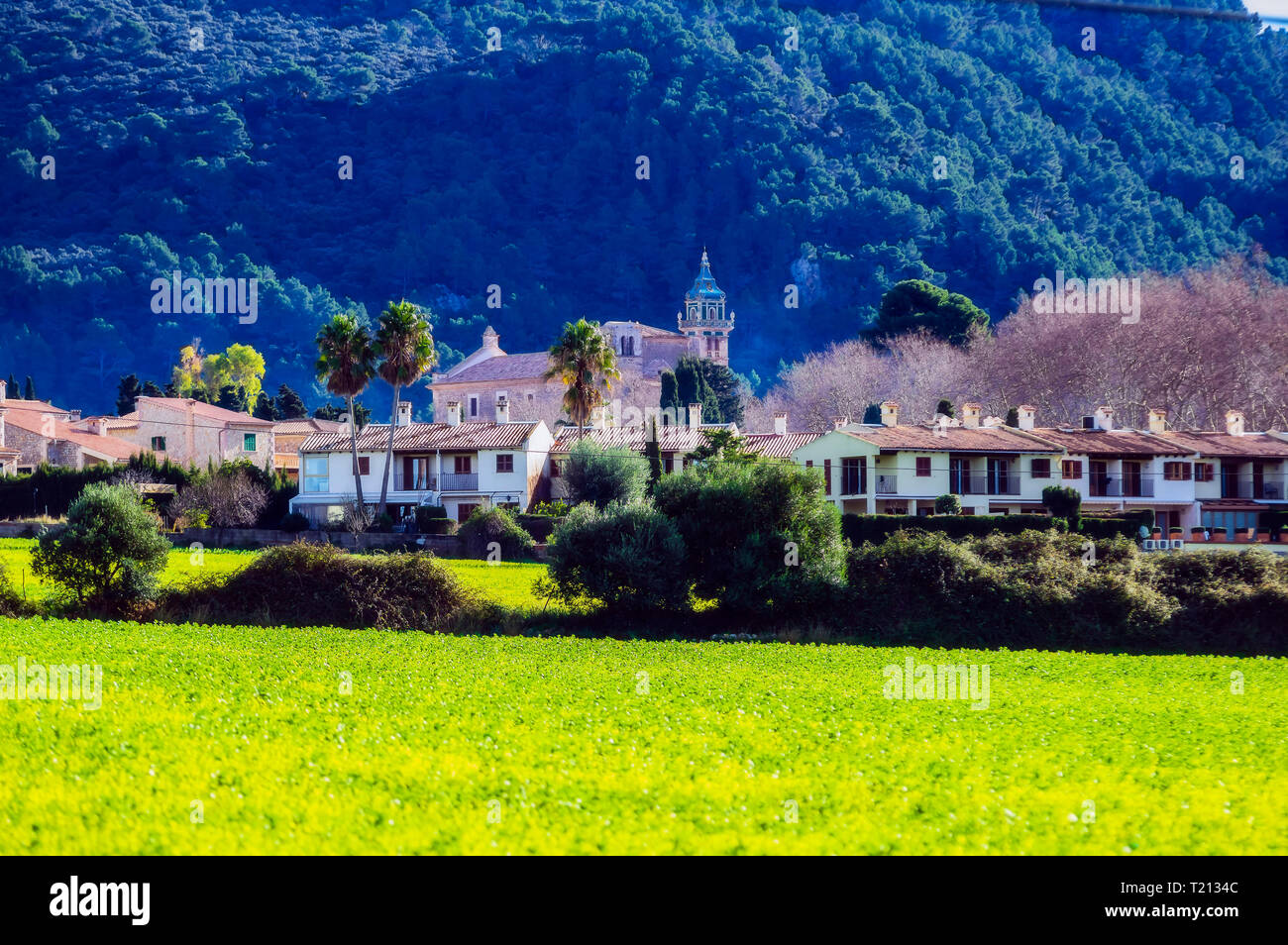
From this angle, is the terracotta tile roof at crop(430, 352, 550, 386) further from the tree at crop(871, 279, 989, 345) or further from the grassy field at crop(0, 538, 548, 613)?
the grassy field at crop(0, 538, 548, 613)

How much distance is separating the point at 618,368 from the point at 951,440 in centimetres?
6404

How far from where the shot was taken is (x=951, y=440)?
68.4 meters

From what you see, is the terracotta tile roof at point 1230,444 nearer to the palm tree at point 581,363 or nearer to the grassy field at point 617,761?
the palm tree at point 581,363

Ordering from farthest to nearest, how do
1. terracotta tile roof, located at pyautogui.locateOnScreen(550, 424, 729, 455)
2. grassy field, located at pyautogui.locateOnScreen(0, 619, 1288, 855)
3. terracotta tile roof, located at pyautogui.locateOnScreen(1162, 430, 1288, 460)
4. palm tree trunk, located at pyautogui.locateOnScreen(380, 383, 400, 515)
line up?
terracotta tile roof, located at pyautogui.locateOnScreen(550, 424, 729, 455) < palm tree trunk, located at pyautogui.locateOnScreen(380, 383, 400, 515) < terracotta tile roof, located at pyautogui.locateOnScreen(1162, 430, 1288, 460) < grassy field, located at pyautogui.locateOnScreen(0, 619, 1288, 855)

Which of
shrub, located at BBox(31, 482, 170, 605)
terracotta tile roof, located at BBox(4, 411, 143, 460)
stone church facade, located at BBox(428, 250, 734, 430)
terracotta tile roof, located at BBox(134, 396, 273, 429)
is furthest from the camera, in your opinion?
stone church facade, located at BBox(428, 250, 734, 430)

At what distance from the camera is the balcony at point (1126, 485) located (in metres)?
69.6

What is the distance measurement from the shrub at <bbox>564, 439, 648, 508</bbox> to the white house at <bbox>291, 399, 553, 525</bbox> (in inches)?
251

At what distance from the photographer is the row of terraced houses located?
67.4 m

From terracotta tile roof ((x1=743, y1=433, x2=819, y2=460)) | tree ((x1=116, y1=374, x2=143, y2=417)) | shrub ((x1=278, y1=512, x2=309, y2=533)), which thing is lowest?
shrub ((x1=278, y1=512, x2=309, y2=533))

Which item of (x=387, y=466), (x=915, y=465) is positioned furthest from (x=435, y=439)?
(x=915, y=465)

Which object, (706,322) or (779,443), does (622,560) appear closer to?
(779,443)

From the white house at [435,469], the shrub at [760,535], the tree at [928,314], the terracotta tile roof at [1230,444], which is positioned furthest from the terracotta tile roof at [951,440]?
the tree at [928,314]

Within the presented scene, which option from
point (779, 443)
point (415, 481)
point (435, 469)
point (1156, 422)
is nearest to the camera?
point (1156, 422)

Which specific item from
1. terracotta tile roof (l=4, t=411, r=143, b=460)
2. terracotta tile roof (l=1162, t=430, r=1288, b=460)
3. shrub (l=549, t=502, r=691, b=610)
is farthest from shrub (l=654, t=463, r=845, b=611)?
terracotta tile roof (l=4, t=411, r=143, b=460)
